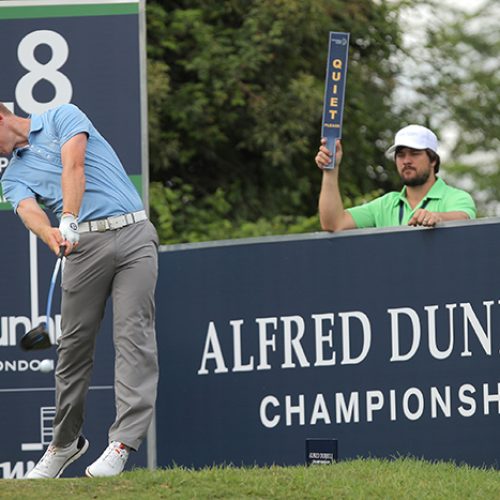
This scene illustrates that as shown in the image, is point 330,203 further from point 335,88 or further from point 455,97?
point 455,97

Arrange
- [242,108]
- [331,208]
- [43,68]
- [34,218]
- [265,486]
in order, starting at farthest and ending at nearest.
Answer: [242,108], [43,68], [331,208], [34,218], [265,486]

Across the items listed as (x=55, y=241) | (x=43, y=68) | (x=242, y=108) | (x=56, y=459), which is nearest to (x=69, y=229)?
(x=55, y=241)

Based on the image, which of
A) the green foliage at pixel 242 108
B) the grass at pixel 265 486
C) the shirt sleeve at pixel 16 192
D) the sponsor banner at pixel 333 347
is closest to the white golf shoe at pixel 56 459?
the grass at pixel 265 486

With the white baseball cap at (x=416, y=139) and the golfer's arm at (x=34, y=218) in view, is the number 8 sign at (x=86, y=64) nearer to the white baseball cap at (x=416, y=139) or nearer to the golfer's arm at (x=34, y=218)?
the golfer's arm at (x=34, y=218)

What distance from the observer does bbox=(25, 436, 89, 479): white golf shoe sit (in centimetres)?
727

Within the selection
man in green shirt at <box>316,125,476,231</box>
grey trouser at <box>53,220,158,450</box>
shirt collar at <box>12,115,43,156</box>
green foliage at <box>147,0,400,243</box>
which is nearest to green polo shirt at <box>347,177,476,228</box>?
man in green shirt at <box>316,125,476,231</box>

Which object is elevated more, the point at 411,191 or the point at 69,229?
the point at 411,191

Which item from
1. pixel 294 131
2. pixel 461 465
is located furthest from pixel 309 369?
pixel 294 131

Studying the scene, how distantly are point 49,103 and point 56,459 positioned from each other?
2.10 m

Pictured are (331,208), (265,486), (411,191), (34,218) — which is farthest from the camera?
(411,191)

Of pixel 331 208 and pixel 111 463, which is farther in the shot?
pixel 331 208

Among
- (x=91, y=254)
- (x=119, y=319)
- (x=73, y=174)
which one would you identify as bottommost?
(x=119, y=319)

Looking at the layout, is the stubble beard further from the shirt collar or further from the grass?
the shirt collar

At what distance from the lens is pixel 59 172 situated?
7.10 m
